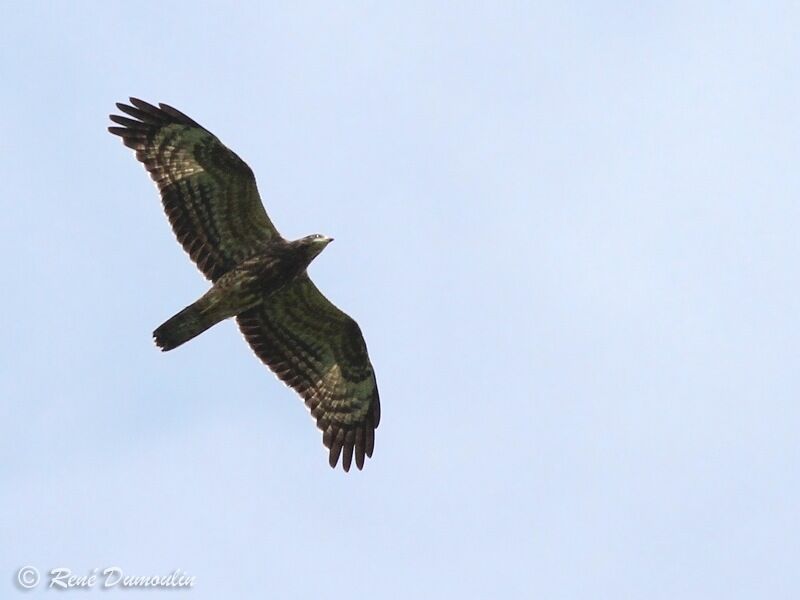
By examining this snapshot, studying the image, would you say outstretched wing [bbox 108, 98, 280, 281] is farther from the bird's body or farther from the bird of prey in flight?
the bird's body

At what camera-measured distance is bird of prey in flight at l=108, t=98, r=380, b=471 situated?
1702 cm

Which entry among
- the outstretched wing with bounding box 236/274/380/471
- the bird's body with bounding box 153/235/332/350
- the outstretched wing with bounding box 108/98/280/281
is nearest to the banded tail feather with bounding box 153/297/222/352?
the bird's body with bounding box 153/235/332/350

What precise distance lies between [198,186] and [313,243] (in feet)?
6.33

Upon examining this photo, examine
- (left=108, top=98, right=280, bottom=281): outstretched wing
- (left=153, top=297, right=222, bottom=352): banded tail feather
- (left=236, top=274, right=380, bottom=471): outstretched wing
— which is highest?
(left=108, top=98, right=280, bottom=281): outstretched wing

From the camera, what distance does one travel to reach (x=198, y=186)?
17.2 meters

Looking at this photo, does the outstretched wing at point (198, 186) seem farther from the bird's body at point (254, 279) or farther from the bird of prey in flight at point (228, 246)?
the bird's body at point (254, 279)

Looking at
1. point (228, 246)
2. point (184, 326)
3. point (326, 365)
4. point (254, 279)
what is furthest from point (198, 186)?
point (326, 365)

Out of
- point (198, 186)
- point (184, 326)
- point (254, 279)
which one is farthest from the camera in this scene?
point (198, 186)

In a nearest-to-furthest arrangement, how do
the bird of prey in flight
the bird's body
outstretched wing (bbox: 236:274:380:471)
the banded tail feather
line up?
the banded tail feather
the bird's body
the bird of prey in flight
outstretched wing (bbox: 236:274:380:471)

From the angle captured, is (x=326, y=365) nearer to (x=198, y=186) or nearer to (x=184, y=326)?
(x=184, y=326)

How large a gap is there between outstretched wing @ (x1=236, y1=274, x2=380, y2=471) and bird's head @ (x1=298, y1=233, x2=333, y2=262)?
1.18 meters

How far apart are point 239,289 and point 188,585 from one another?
447 cm

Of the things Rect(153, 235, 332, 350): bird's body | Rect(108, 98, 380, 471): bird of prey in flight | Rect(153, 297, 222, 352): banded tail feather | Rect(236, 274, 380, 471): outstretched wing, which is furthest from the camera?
Rect(236, 274, 380, 471): outstretched wing

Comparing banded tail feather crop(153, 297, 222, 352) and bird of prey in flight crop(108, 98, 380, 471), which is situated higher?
bird of prey in flight crop(108, 98, 380, 471)
